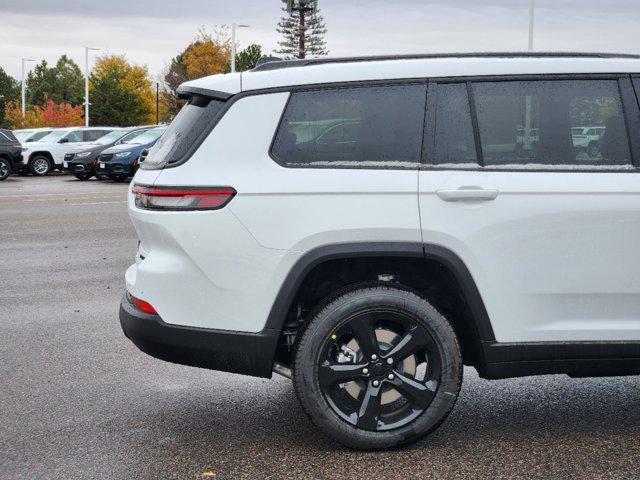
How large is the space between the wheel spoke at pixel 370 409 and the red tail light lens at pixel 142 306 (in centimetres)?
102

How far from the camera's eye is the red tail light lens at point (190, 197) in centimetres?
400

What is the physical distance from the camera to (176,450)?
4254mm

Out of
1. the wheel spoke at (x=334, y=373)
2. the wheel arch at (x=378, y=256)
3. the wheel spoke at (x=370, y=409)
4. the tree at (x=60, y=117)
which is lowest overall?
the wheel spoke at (x=370, y=409)

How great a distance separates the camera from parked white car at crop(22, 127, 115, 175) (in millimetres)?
30625

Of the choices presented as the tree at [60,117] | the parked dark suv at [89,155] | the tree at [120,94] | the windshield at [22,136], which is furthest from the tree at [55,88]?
the parked dark suv at [89,155]

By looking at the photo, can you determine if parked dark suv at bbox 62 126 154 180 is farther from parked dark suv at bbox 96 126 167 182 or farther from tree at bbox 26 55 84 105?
tree at bbox 26 55 84 105

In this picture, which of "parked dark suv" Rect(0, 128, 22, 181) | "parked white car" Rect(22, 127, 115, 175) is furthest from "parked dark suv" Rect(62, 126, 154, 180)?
"parked dark suv" Rect(0, 128, 22, 181)

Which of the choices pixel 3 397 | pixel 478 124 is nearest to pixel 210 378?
pixel 3 397

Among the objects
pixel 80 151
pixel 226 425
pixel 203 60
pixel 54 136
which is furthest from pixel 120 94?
pixel 226 425

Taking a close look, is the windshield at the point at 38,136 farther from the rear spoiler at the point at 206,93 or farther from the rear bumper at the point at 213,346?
the rear bumper at the point at 213,346

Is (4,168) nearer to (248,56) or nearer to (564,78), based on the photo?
(564,78)

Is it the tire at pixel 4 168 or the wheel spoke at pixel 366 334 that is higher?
the tire at pixel 4 168

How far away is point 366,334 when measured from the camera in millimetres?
4090

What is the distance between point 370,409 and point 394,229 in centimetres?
82
